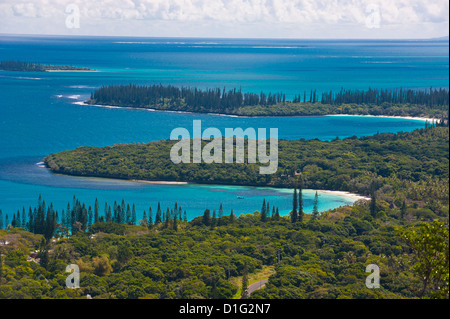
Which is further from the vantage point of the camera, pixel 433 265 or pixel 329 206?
pixel 329 206

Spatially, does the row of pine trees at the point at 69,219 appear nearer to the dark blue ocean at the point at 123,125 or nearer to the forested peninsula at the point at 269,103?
the dark blue ocean at the point at 123,125

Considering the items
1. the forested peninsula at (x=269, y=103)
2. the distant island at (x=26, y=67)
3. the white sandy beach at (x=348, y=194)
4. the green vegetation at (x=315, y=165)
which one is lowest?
the white sandy beach at (x=348, y=194)

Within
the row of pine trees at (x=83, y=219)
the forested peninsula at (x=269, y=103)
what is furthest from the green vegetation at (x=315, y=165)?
the forested peninsula at (x=269, y=103)

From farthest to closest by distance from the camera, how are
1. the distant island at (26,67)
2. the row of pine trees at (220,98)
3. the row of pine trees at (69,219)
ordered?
the distant island at (26,67) < the row of pine trees at (220,98) < the row of pine trees at (69,219)

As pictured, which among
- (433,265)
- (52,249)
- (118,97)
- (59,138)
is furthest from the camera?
(118,97)
